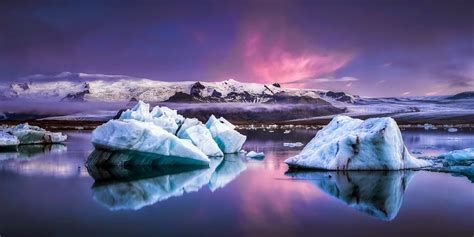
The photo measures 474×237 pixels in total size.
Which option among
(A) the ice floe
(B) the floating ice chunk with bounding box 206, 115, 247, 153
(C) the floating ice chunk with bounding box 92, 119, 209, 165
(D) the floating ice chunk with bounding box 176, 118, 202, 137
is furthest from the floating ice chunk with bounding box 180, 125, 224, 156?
(A) the ice floe

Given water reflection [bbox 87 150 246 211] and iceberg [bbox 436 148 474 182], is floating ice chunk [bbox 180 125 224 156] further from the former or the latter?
iceberg [bbox 436 148 474 182]

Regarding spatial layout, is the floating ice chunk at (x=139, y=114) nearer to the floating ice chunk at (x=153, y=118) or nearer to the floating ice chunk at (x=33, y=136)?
the floating ice chunk at (x=153, y=118)

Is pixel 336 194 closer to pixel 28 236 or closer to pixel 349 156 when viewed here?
pixel 349 156

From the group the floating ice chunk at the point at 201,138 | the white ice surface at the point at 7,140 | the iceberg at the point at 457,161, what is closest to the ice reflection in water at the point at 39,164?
the white ice surface at the point at 7,140

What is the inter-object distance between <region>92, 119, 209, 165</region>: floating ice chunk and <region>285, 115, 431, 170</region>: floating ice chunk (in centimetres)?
391

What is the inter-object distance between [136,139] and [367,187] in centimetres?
686

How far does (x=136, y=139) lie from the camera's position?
14570 millimetres

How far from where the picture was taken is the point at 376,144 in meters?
13.3

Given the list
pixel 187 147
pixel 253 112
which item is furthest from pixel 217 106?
pixel 187 147

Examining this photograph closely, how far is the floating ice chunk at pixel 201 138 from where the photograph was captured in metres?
18.6

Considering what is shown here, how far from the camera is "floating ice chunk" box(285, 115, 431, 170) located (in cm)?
1324

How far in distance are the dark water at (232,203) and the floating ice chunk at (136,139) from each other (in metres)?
0.69

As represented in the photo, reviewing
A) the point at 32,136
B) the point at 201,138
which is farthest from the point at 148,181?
the point at 32,136

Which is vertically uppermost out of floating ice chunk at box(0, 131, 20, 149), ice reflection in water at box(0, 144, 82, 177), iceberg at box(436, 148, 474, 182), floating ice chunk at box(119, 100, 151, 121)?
floating ice chunk at box(119, 100, 151, 121)
